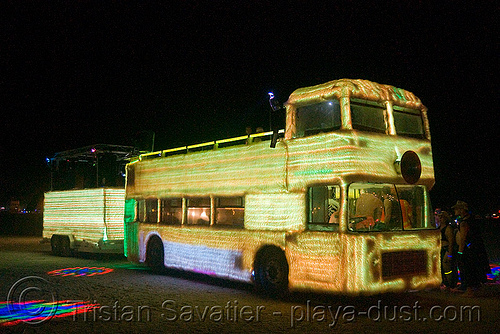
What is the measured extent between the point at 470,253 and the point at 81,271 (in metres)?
9.99

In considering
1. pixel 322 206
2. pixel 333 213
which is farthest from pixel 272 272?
pixel 333 213

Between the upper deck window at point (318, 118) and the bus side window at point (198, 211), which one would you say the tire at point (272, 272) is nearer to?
the bus side window at point (198, 211)

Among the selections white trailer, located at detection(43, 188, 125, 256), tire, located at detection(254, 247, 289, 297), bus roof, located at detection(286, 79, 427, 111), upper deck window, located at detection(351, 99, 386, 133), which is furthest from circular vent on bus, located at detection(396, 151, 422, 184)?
white trailer, located at detection(43, 188, 125, 256)

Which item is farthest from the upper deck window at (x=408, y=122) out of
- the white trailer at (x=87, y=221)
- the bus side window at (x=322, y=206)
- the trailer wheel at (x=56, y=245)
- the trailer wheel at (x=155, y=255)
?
the trailer wheel at (x=56, y=245)

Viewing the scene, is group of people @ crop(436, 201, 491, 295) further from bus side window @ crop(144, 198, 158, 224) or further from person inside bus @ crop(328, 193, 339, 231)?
bus side window @ crop(144, 198, 158, 224)

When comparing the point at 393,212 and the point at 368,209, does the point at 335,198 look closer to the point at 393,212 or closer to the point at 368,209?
the point at 368,209

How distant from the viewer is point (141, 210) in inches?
581

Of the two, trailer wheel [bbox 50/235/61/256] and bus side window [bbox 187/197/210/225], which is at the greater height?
bus side window [bbox 187/197/210/225]

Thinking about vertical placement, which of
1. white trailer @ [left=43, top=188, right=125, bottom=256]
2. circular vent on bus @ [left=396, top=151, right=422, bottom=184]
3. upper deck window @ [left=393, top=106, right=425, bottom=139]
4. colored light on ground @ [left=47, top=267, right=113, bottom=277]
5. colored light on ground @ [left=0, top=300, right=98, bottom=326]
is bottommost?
colored light on ground @ [left=0, top=300, right=98, bottom=326]

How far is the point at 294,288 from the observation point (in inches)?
367

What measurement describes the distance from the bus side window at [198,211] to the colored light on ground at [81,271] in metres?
3.05

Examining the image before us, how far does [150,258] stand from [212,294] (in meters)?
4.35

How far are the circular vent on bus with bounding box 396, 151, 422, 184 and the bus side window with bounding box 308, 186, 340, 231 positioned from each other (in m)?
1.17

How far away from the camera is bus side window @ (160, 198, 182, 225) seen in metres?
13.2
